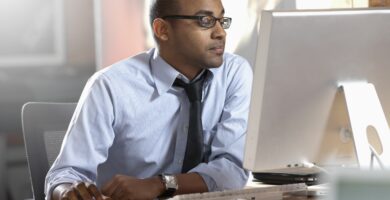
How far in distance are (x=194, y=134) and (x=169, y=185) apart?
0.24 m

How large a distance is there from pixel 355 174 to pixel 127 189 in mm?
1160

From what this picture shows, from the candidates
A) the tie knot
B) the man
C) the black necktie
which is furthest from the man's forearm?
the tie knot

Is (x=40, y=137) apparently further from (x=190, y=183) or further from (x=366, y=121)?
(x=366, y=121)

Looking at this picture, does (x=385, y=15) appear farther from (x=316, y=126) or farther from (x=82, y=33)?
(x=82, y=33)

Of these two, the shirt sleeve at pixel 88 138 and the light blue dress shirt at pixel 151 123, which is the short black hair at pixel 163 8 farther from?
the shirt sleeve at pixel 88 138

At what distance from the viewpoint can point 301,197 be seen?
1556mm

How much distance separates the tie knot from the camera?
6.30 ft

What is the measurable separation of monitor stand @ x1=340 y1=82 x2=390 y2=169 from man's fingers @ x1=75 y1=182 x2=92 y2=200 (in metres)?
0.56

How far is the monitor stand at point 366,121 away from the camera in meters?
1.42

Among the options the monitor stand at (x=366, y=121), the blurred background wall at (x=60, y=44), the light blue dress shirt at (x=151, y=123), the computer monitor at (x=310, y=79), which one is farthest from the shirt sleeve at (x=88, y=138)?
the blurred background wall at (x=60, y=44)

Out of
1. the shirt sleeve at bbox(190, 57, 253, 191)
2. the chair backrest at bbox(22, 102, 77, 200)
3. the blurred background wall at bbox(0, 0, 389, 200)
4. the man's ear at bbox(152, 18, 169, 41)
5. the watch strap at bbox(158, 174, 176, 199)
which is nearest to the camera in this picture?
the watch strap at bbox(158, 174, 176, 199)

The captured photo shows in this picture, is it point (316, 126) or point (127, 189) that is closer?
point (316, 126)

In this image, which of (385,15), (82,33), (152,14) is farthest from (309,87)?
(82,33)

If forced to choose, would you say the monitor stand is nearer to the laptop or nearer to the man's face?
the laptop
